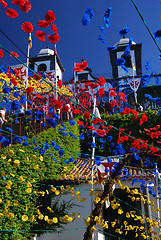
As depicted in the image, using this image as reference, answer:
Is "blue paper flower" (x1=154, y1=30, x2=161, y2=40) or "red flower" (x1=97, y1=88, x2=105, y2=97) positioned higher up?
"blue paper flower" (x1=154, y1=30, x2=161, y2=40)

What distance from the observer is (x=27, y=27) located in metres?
3.45

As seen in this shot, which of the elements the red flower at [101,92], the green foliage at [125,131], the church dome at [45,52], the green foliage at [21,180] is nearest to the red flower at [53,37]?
the red flower at [101,92]

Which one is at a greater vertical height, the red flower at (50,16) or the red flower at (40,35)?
the red flower at (50,16)

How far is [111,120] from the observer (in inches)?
631

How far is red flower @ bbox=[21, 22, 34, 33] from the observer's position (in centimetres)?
342

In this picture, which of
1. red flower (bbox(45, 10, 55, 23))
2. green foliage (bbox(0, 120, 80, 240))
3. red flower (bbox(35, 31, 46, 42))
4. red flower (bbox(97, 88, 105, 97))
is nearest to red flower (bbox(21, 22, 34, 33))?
red flower (bbox(35, 31, 46, 42))

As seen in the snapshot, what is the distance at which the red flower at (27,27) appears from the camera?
11.2 ft

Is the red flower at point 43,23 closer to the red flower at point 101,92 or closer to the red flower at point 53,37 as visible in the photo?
the red flower at point 53,37

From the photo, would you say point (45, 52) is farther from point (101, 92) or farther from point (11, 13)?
point (11, 13)

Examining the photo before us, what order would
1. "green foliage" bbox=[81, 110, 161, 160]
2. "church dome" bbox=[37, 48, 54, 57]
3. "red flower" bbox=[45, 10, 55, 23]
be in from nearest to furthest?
1. "red flower" bbox=[45, 10, 55, 23]
2. "green foliage" bbox=[81, 110, 161, 160]
3. "church dome" bbox=[37, 48, 54, 57]

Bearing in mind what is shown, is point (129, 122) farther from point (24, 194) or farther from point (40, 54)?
point (40, 54)

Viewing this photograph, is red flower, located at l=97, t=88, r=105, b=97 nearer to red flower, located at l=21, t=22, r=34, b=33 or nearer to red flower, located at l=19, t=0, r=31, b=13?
red flower, located at l=21, t=22, r=34, b=33

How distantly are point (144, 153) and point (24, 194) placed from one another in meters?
5.52

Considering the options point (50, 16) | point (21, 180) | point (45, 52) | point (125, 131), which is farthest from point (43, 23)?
point (45, 52)
